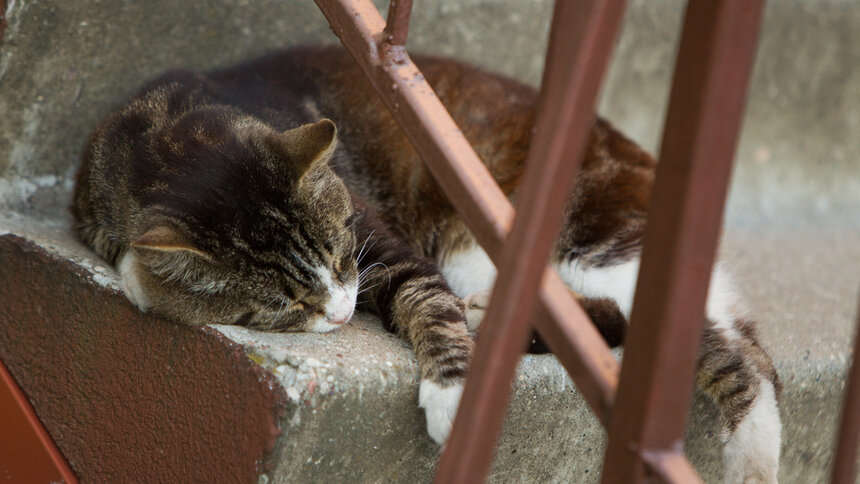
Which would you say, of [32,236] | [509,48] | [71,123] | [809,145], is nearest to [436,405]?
[32,236]

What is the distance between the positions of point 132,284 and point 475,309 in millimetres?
844

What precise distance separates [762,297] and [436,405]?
1.63 m

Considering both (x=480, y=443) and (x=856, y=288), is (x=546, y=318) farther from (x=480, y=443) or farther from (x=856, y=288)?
(x=856, y=288)

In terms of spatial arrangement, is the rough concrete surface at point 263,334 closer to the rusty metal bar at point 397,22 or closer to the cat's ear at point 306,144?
the cat's ear at point 306,144

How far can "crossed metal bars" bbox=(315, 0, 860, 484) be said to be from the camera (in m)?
0.83

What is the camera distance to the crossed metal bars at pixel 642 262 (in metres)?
0.83

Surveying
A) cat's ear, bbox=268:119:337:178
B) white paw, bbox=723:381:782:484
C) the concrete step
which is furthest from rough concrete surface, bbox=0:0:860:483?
cat's ear, bbox=268:119:337:178

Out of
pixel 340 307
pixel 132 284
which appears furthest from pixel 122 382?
pixel 340 307

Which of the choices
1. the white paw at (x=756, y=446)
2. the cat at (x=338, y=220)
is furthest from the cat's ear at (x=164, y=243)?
the white paw at (x=756, y=446)

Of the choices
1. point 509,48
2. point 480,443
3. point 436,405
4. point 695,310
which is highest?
point 695,310

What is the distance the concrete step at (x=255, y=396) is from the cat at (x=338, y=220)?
8 cm

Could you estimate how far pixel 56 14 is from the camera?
2.19m

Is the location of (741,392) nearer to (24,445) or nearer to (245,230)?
(245,230)

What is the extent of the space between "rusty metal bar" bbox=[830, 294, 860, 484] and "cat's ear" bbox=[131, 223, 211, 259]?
1.15m
